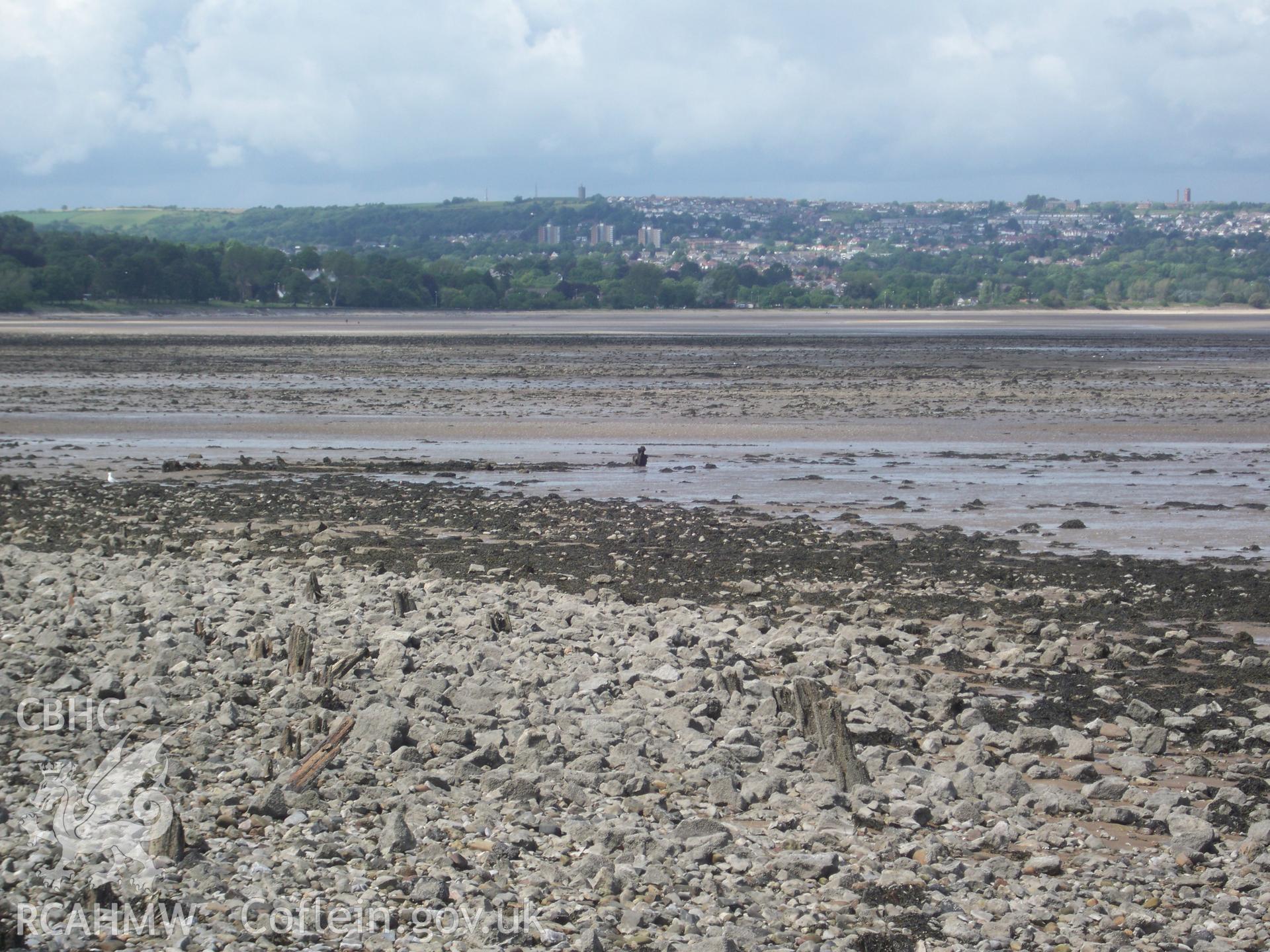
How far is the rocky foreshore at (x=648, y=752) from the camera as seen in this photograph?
601 cm

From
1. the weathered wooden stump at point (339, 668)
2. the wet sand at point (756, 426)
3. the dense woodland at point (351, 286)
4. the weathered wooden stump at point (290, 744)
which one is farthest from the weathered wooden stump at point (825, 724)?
the dense woodland at point (351, 286)

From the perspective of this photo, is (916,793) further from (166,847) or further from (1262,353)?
(1262,353)

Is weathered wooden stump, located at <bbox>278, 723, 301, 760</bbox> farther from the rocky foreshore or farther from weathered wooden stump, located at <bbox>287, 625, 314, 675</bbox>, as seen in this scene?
weathered wooden stump, located at <bbox>287, 625, 314, 675</bbox>

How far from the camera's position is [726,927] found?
229 inches

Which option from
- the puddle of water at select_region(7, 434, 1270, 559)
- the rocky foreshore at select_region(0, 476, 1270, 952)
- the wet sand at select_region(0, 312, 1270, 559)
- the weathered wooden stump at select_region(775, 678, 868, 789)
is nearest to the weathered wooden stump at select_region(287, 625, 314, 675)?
the rocky foreshore at select_region(0, 476, 1270, 952)

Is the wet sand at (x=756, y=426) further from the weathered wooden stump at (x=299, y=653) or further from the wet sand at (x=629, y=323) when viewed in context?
the wet sand at (x=629, y=323)

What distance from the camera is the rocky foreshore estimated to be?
601 centimetres

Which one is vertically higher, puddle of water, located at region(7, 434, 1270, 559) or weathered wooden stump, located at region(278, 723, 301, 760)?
weathered wooden stump, located at region(278, 723, 301, 760)

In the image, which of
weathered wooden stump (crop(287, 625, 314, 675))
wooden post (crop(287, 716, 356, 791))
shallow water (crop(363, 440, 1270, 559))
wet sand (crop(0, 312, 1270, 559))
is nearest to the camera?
wooden post (crop(287, 716, 356, 791))

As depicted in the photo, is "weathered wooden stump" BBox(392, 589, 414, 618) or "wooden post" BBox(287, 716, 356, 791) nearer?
"wooden post" BBox(287, 716, 356, 791)

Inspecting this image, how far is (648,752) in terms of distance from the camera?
25.8 feet

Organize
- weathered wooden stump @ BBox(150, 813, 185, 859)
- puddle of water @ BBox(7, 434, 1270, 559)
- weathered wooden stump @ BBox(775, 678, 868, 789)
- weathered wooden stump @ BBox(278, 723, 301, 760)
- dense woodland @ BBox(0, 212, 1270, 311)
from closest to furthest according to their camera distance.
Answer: weathered wooden stump @ BBox(150, 813, 185, 859) → weathered wooden stump @ BBox(775, 678, 868, 789) → weathered wooden stump @ BBox(278, 723, 301, 760) → puddle of water @ BBox(7, 434, 1270, 559) → dense woodland @ BBox(0, 212, 1270, 311)

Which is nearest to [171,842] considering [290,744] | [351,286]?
[290,744]

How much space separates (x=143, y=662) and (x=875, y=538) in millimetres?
9264
